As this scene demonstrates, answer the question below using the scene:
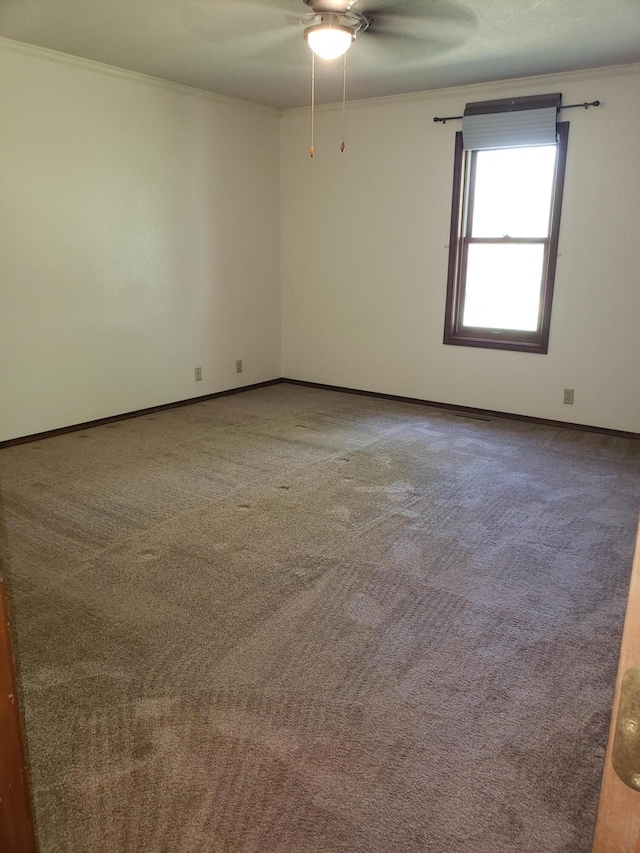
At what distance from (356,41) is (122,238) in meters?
2.14

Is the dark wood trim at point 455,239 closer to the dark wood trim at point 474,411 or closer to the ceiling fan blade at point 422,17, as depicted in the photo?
the dark wood trim at point 474,411

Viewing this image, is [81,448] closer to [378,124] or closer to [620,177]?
[378,124]

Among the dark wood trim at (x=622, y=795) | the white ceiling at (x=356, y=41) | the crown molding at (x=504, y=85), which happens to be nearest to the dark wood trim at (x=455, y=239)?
the crown molding at (x=504, y=85)

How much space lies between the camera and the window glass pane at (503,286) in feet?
16.1

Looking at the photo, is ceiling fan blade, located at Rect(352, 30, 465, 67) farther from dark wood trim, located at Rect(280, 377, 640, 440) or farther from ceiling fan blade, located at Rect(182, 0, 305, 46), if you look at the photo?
dark wood trim, located at Rect(280, 377, 640, 440)

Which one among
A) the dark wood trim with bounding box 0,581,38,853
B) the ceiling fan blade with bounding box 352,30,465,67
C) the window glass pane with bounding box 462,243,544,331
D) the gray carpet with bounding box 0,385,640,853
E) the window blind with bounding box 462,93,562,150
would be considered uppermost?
the ceiling fan blade with bounding box 352,30,465,67

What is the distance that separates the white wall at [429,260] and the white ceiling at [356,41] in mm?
409

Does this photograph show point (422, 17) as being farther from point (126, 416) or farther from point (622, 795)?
point (622, 795)

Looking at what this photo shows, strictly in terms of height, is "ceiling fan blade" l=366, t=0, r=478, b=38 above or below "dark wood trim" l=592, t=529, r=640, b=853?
above

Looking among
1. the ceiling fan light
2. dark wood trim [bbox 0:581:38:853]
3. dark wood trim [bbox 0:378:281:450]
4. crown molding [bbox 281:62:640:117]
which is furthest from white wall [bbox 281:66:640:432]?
dark wood trim [bbox 0:581:38:853]

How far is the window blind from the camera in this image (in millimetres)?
4441

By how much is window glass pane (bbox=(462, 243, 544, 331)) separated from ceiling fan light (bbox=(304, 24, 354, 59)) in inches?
83.3

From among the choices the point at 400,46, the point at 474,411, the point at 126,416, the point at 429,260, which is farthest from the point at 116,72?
the point at 474,411

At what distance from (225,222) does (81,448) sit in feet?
8.02
